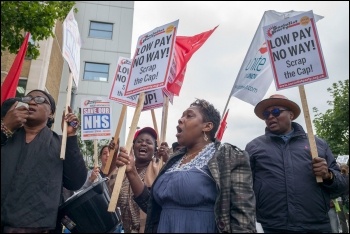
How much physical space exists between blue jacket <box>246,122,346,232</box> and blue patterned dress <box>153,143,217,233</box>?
0.97 metres

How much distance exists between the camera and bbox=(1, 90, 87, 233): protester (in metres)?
2.40

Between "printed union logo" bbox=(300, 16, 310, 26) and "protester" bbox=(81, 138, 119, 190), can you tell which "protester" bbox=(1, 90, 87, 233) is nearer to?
"protester" bbox=(81, 138, 119, 190)

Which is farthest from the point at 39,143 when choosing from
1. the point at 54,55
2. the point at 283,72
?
the point at 54,55

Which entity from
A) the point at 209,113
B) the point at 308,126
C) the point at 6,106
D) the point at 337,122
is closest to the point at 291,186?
the point at 308,126

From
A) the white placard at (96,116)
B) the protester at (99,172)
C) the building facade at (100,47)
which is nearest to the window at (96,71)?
the building facade at (100,47)

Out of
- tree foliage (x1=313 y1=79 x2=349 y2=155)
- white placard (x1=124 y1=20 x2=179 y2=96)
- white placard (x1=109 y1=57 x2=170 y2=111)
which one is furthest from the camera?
tree foliage (x1=313 y1=79 x2=349 y2=155)

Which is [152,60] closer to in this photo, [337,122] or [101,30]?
[337,122]

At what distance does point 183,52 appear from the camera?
15.9 feet

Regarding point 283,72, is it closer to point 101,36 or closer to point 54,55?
point 54,55

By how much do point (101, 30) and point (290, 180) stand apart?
2364 centimetres

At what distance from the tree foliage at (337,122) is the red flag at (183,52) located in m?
12.7

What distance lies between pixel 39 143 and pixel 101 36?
23.4 m

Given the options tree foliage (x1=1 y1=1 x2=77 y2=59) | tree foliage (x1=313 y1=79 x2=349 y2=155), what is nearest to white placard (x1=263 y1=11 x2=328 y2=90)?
tree foliage (x1=1 y1=1 x2=77 y2=59)

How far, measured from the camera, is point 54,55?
64.9ft
